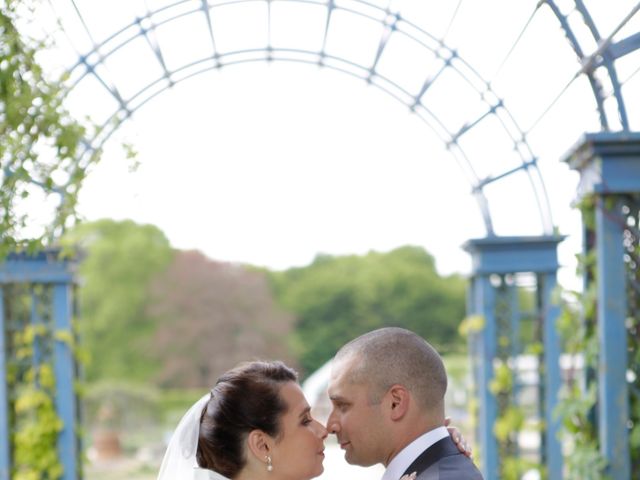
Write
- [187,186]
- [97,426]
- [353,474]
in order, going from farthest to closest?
[187,186], [97,426], [353,474]

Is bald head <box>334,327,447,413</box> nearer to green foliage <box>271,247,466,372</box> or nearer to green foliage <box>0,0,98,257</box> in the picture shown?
green foliage <box>0,0,98,257</box>

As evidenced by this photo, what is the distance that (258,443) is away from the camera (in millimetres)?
3287

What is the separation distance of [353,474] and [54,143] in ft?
91.3

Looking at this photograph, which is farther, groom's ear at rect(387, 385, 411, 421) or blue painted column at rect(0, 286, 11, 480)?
blue painted column at rect(0, 286, 11, 480)

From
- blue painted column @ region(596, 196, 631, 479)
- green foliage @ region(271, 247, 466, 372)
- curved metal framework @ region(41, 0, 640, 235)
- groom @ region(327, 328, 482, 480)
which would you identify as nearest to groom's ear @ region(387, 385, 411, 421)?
groom @ region(327, 328, 482, 480)

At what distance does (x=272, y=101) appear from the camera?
154ft

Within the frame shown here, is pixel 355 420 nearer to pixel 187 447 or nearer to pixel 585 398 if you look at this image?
pixel 187 447

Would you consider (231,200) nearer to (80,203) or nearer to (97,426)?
(97,426)

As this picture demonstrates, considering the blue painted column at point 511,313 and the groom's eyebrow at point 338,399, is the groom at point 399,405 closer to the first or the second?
the groom's eyebrow at point 338,399

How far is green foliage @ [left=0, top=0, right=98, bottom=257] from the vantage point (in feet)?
13.7

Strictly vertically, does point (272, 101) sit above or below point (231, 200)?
above

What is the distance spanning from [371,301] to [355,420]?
40.9 metres

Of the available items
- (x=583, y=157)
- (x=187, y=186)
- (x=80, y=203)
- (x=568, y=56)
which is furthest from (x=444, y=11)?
(x=187, y=186)

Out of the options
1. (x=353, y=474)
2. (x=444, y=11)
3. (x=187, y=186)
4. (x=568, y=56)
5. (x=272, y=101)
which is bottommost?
(x=353, y=474)
